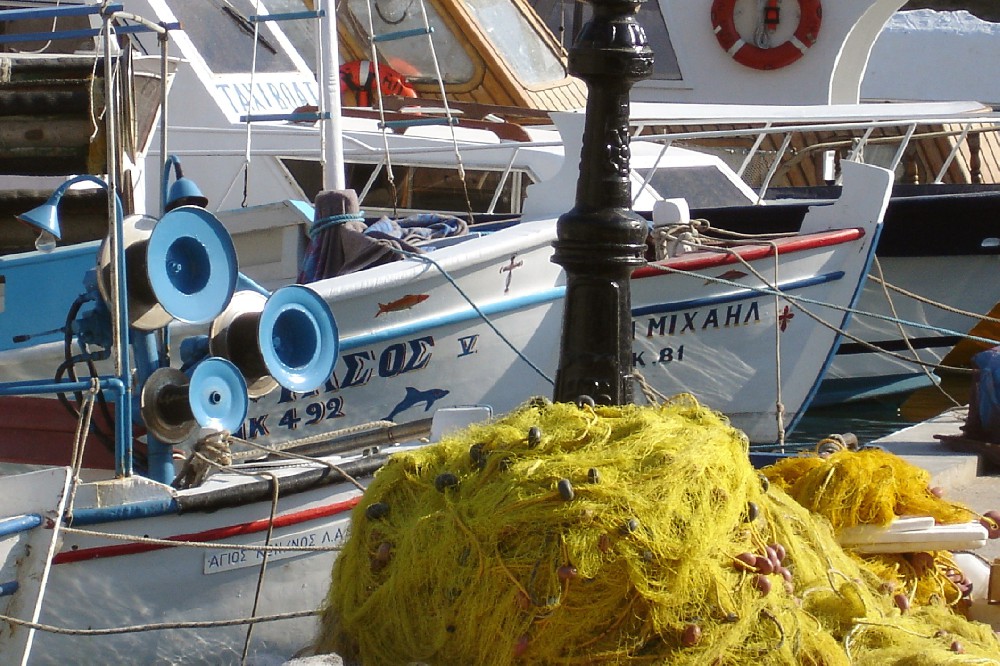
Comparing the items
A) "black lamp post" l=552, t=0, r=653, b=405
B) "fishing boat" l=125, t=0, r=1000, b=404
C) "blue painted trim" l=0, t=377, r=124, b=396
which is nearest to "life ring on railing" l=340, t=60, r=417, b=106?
"fishing boat" l=125, t=0, r=1000, b=404

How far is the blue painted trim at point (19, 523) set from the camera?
4.05 metres

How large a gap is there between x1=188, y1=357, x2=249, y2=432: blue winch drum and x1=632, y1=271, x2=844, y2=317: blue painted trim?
421 centimetres

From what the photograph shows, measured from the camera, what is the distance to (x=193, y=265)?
5004 mm

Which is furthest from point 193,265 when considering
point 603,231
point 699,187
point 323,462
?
point 699,187

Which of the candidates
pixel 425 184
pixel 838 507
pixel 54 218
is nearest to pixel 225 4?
pixel 425 184

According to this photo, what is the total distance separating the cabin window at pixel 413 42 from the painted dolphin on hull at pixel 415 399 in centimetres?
689

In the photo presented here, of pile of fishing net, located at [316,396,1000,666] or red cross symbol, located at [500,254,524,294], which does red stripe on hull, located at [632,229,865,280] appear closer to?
red cross symbol, located at [500,254,524,294]

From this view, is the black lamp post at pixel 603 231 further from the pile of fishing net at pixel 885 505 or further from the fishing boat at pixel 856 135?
the fishing boat at pixel 856 135

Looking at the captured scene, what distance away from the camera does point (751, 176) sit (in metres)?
16.8

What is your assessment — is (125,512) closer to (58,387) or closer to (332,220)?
(58,387)

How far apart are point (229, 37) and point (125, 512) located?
25.0 feet

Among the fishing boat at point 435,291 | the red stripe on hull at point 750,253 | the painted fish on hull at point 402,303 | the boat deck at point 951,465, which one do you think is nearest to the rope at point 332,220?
the fishing boat at point 435,291

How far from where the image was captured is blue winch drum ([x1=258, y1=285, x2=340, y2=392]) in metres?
5.31

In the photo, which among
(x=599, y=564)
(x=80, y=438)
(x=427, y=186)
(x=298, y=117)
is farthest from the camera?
(x=427, y=186)
